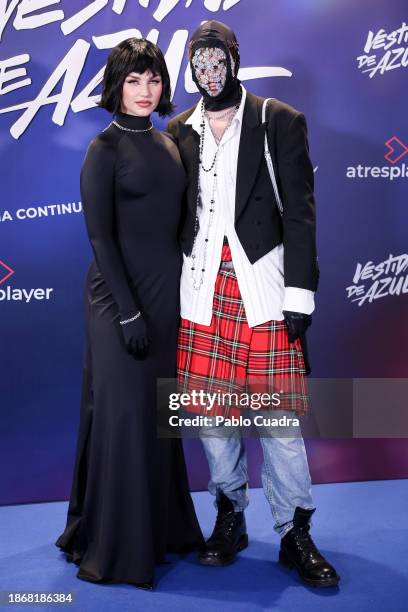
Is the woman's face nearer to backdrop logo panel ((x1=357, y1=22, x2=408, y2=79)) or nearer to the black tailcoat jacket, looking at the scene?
the black tailcoat jacket

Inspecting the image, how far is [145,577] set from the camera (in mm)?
2562

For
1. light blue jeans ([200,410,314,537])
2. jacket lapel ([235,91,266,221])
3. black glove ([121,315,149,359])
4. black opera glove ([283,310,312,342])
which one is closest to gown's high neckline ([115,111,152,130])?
jacket lapel ([235,91,266,221])

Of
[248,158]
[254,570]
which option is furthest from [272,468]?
[248,158]

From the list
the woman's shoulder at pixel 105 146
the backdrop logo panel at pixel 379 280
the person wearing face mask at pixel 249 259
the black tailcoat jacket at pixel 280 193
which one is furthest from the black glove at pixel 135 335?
the backdrop logo panel at pixel 379 280

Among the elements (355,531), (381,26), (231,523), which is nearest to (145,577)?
(231,523)

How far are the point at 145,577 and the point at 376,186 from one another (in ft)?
6.22

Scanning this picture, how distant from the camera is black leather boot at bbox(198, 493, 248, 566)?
2.77m

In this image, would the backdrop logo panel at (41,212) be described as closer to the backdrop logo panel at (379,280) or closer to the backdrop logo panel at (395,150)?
the backdrop logo panel at (379,280)

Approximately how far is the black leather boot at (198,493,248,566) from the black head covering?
4.23 feet

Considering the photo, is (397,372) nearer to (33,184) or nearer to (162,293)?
(162,293)

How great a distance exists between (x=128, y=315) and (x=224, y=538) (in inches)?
33.7

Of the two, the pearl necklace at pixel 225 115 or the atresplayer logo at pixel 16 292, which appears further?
the atresplayer logo at pixel 16 292

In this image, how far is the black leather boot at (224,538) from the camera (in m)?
2.77

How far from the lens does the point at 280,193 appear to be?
258cm
